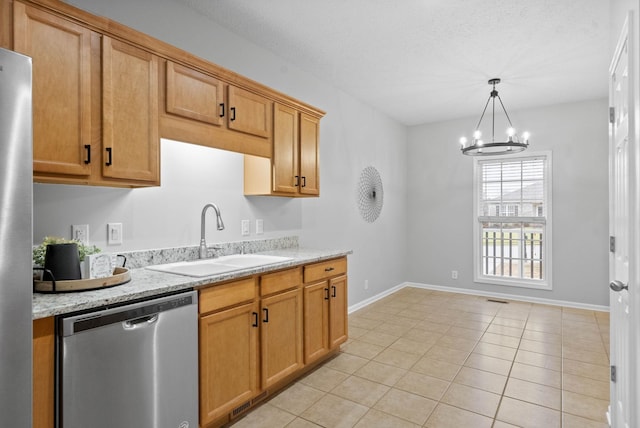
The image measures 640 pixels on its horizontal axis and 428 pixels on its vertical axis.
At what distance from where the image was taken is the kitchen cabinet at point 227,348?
6.47 ft

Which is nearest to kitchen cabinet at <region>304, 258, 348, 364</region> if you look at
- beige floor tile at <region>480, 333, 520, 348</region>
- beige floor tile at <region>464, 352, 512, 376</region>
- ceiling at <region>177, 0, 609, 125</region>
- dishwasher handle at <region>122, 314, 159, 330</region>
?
beige floor tile at <region>464, 352, 512, 376</region>

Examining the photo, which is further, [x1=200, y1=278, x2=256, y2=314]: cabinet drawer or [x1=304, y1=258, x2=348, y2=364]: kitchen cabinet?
[x1=304, y1=258, x2=348, y2=364]: kitchen cabinet

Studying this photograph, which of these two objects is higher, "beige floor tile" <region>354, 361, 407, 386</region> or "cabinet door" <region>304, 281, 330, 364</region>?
"cabinet door" <region>304, 281, 330, 364</region>

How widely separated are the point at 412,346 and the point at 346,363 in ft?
2.45

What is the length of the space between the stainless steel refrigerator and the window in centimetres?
540

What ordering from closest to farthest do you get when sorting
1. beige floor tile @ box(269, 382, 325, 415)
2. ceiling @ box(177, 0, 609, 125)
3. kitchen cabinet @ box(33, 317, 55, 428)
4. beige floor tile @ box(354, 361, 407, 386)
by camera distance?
kitchen cabinet @ box(33, 317, 55, 428), beige floor tile @ box(269, 382, 325, 415), ceiling @ box(177, 0, 609, 125), beige floor tile @ box(354, 361, 407, 386)

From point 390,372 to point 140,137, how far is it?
2437 millimetres

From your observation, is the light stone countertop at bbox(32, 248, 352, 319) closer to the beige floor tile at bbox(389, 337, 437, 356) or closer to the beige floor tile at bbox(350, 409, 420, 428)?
the beige floor tile at bbox(350, 409, 420, 428)

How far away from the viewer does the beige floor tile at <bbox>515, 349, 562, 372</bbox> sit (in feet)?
9.88

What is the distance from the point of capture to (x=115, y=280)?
1.74 metres

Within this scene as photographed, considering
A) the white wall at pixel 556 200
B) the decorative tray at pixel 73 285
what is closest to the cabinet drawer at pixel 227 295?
the decorative tray at pixel 73 285

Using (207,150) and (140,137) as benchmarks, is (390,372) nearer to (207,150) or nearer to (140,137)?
(207,150)

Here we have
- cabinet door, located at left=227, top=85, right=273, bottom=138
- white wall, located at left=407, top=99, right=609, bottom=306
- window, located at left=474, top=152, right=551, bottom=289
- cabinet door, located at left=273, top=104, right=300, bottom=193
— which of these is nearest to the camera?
cabinet door, located at left=227, top=85, right=273, bottom=138

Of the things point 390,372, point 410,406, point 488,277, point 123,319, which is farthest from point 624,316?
point 488,277
